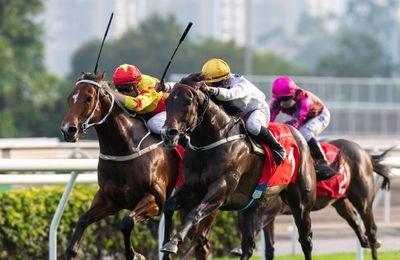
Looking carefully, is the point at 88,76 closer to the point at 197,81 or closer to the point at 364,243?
the point at 197,81

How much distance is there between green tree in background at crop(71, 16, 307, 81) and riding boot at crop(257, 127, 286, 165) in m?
49.4

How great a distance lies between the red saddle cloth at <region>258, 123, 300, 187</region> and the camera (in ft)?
23.7

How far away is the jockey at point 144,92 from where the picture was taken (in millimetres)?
7422

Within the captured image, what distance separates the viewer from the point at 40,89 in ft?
124

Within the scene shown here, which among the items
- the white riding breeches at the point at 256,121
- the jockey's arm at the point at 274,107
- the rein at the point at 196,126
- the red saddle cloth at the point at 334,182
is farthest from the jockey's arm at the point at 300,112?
the rein at the point at 196,126

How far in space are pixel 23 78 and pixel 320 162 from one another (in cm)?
3035

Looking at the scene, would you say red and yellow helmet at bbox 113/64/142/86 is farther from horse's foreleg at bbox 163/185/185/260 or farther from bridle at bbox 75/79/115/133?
horse's foreleg at bbox 163/185/185/260

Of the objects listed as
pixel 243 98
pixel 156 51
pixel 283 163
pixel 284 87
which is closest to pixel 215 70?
pixel 243 98

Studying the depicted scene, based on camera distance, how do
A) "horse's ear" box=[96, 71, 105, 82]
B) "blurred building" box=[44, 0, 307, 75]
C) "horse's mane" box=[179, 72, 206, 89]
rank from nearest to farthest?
1. "horse's mane" box=[179, 72, 206, 89]
2. "horse's ear" box=[96, 71, 105, 82]
3. "blurred building" box=[44, 0, 307, 75]

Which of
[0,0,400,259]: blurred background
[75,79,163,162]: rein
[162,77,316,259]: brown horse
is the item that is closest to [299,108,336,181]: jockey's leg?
[162,77,316,259]: brown horse

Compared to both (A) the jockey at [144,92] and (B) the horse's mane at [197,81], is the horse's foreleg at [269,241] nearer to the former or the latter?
(A) the jockey at [144,92]

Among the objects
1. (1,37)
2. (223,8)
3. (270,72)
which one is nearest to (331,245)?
(1,37)

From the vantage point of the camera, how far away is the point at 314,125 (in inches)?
342

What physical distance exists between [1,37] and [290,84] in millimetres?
27914
